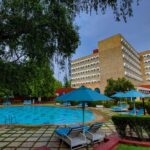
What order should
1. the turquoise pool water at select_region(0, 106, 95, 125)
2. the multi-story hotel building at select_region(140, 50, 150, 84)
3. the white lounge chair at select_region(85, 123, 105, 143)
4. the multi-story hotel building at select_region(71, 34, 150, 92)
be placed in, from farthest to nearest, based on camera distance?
the multi-story hotel building at select_region(140, 50, 150, 84) → the multi-story hotel building at select_region(71, 34, 150, 92) → the turquoise pool water at select_region(0, 106, 95, 125) → the white lounge chair at select_region(85, 123, 105, 143)

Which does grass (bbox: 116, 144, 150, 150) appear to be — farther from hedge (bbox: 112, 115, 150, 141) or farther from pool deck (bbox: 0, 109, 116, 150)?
pool deck (bbox: 0, 109, 116, 150)

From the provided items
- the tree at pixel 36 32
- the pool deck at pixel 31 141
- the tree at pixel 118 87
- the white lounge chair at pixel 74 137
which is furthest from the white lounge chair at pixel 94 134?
the tree at pixel 118 87

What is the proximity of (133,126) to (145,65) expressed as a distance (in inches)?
3108

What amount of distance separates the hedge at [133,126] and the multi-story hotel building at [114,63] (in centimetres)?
4874

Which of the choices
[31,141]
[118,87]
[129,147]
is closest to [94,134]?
[129,147]

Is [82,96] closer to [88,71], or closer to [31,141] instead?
[31,141]

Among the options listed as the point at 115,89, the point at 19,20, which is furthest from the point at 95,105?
the point at 19,20

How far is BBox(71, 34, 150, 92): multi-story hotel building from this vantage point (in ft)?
217

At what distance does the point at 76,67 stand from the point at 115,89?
191 feet

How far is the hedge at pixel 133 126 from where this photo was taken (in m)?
7.94

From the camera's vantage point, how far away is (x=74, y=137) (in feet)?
26.6

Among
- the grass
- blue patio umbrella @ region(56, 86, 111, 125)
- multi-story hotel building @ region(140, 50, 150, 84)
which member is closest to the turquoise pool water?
blue patio umbrella @ region(56, 86, 111, 125)

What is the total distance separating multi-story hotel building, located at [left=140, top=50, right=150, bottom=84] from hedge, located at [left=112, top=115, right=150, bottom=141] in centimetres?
7763

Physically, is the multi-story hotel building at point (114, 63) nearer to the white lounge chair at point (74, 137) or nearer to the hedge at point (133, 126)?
the hedge at point (133, 126)
